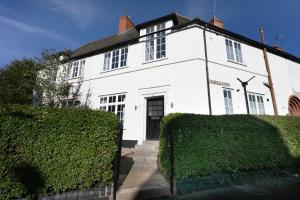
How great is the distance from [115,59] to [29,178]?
10.6m

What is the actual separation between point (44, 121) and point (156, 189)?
3266 millimetres

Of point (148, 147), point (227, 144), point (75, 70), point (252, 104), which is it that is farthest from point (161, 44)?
point (227, 144)

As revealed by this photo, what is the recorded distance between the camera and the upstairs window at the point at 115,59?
13633 mm

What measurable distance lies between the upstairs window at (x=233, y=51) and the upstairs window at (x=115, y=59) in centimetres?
655

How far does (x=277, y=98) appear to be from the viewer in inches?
525

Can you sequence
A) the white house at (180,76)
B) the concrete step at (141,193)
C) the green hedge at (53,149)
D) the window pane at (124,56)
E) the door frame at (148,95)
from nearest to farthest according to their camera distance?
the green hedge at (53,149), the concrete step at (141,193), the white house at (180,76), the door frame at (148,95), the window pane at (124,56)

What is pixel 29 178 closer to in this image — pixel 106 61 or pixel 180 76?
pixel 180 76

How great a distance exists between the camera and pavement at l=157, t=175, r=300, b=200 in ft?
17.2

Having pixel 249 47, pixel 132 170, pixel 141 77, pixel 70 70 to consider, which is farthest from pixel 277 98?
pixel 70 70

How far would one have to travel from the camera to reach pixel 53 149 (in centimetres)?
472

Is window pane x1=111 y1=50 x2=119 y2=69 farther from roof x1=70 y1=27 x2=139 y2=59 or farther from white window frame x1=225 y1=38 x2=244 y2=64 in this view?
white window frame x1=225 y1=38 x2=244 y2=64

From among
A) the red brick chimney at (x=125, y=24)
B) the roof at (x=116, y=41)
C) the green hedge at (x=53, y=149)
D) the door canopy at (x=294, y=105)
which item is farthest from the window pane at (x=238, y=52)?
the green hedge at (x=53, y=149)

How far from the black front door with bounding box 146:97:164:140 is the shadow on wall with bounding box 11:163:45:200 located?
24.1ft

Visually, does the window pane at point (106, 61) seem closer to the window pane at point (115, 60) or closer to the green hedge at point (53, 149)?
the window pane at point (115, 60)
